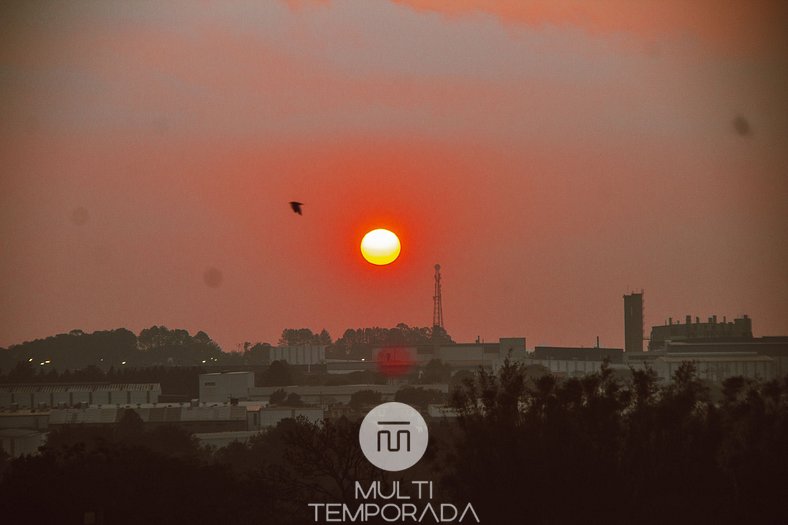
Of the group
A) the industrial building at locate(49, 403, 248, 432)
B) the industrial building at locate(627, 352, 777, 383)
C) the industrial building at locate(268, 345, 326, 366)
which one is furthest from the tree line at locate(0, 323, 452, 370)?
the industrial building at locate(49, 403, 248, 432)

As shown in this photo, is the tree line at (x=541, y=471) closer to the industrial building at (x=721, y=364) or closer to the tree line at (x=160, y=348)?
the industrial building at (x=721, y=364)

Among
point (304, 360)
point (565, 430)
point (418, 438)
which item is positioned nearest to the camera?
point (565, 430)

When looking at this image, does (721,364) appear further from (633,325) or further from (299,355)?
(299,355)

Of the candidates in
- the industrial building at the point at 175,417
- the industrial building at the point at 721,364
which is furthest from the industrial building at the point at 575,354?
the industrial building at the point at 175,417

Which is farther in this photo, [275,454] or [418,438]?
[275,454]

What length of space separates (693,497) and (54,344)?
110439 mm

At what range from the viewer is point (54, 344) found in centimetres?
12475

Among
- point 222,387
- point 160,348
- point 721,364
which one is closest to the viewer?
point 222,387

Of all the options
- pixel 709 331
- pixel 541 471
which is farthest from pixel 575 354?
pixel 541 471

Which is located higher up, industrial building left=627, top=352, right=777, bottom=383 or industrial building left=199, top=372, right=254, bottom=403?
industrial building left=627, top=352, right=777, bottom=383

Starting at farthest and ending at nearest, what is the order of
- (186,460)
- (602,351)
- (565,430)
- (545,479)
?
(602,351)
(186,460)
(565,430)
(545,479)

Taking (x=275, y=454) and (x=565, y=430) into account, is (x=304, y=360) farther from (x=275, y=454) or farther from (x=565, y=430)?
(x=565, y=430)

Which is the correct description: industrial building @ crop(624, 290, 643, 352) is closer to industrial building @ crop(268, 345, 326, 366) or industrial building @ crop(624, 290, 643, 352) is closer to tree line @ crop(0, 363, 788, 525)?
industrial building @ crop(268, 345, 326, 366)

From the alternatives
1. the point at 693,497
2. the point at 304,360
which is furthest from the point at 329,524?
the point at 304,360
